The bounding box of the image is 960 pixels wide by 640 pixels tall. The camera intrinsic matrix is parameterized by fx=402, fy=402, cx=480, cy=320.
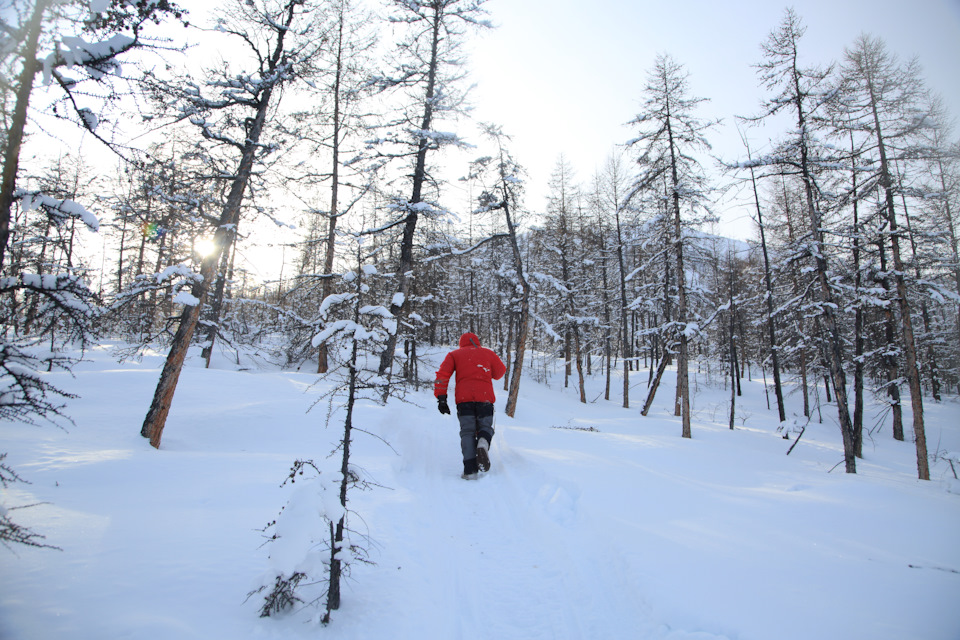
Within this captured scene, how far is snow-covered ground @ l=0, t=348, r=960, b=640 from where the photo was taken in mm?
2822

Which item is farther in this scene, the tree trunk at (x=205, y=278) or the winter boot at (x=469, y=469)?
the tree trunk at (x=205, y=278)

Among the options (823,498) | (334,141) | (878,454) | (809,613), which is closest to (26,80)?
(809,613)

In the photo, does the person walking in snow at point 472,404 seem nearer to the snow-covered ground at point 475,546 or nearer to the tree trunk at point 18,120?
the snow-covered ground at point 475,546

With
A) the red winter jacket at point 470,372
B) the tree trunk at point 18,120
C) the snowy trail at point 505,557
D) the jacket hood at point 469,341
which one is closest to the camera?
the tree trunk at point 18,120

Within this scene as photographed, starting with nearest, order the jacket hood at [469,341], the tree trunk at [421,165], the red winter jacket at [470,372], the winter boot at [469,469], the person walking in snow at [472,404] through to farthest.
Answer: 1. the winter boot at [469,469]
2. the person walking in snow at [472,404]
3. the red winter jacket at [470,372]
4. the jacket hood at [469,341]
5. the tree trunk at [421,165]

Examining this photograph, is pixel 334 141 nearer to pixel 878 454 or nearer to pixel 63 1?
pixel 63 1

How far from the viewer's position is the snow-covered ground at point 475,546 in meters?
2.82

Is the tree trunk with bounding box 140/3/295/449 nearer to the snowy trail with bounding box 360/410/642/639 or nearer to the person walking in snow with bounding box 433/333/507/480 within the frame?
the snowy trail with bounding box 360/410/642/639

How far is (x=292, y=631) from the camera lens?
9.18 feet

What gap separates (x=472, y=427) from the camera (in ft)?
23.0

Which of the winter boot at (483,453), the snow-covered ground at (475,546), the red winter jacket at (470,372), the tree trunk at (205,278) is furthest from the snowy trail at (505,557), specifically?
the tree trunk at (205,278)

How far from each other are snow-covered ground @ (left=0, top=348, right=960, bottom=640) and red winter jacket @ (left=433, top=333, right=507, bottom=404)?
4.70 ft

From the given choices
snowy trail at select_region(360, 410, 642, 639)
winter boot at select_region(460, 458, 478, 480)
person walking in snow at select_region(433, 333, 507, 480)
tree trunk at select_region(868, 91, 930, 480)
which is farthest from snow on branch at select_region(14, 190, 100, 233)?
tree trunk at select_region(868, 91, 930, 480)

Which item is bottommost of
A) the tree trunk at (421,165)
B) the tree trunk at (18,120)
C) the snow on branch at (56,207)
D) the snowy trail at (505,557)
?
the snowy trail at (505,557)
